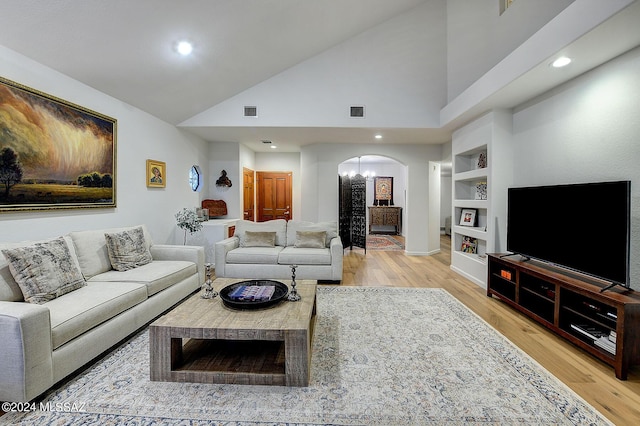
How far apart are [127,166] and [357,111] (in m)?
3.63

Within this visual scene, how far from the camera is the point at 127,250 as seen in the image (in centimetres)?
307

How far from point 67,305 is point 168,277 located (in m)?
0.93

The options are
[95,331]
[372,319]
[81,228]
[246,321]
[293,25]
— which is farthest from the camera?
[293,25]

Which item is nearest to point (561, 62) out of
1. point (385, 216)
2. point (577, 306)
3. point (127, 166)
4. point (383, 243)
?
point (577, 306)

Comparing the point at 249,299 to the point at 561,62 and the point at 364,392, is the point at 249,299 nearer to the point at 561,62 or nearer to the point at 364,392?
the point at 364,392

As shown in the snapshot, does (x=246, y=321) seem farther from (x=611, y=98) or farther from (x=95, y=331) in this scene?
(x=611, y=98)

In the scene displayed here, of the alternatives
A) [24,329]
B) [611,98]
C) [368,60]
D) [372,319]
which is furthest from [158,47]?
[611,98]

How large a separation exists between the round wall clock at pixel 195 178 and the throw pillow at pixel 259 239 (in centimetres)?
233

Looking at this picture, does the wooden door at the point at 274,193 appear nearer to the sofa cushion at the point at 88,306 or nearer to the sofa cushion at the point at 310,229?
the sofa cushion at the point at 310,229

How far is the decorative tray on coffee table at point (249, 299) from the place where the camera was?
211 cm

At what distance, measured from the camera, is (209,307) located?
218 centimetres

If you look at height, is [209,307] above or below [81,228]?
below

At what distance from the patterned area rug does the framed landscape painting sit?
560 cm

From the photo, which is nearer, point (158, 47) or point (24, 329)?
point (24, 329)
